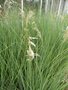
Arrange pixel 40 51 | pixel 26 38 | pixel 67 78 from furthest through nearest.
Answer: pixel 67 78 < pixel 40 51 < pixel 26 38

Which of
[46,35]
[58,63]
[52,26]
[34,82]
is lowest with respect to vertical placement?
[34,82]

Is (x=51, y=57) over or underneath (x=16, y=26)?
underneath

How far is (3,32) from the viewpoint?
1.48m

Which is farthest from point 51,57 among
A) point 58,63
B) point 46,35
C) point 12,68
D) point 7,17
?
point 7,17

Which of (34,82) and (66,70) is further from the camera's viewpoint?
(66,70)

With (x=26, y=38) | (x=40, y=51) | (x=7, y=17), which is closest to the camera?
(x=26, y=38)

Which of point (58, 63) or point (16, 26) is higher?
point (16, 26)

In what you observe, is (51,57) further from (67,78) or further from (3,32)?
(3,32)

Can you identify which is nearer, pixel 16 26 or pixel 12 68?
pixel 12 68

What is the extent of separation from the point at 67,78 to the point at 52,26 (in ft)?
1.43

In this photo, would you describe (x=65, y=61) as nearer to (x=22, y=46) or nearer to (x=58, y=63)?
(x=58, y=63)

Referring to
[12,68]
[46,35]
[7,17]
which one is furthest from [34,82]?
[7,17]

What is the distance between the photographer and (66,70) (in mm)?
1425

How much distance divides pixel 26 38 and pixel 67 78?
1.66 feet
